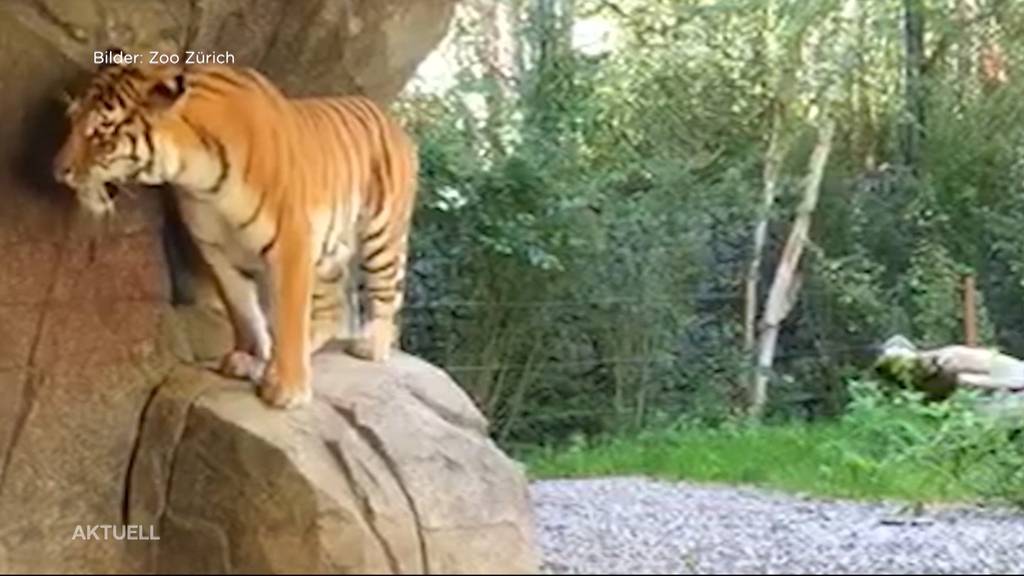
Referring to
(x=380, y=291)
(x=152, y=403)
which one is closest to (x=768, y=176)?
(x=380, y=291)

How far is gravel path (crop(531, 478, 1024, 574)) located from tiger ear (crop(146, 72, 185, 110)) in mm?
1064

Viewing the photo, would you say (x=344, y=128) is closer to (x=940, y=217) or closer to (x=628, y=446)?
(x=628, y=446)

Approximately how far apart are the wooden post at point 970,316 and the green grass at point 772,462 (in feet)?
2.35

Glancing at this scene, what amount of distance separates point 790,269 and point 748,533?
136 inches

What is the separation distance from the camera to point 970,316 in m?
6.72

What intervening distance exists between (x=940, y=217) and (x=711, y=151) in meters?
1.02

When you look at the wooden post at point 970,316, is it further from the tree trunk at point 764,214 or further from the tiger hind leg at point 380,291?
the tiger hind leg at point 380,291

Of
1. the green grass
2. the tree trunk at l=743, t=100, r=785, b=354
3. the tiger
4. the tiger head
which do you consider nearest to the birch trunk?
the tree trunk at l=743, t=100, r=785, b=354

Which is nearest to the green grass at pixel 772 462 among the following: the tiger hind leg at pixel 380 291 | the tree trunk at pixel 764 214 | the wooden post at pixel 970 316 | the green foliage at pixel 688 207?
the green foliage at pixel 688 207

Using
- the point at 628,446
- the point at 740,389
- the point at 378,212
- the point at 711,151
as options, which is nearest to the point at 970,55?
the point at 711,151

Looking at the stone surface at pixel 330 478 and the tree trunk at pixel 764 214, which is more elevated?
the tree trunk at pixel 764 214

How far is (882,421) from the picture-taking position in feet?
19.0

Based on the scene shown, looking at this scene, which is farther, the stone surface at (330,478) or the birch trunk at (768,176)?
the birch trunk at (768,176)

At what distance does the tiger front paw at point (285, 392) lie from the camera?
3.30m
